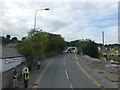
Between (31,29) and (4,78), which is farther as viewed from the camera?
(31,29)

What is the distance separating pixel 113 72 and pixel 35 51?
13.5 meters

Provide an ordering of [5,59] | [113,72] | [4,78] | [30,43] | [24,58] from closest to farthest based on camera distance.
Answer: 1. [4,78]
2. [5,59]
3. [113,72]
4. [30,43]
5. [24,58]

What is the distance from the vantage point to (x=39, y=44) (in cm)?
2927

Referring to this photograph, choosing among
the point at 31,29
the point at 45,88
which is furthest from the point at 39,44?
the point at 45,88

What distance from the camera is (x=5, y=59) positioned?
67.0 ft

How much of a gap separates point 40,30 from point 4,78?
21.1 meters

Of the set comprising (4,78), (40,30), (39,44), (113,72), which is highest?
(40,30)

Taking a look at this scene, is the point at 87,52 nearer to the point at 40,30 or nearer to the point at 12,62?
the point at 40,30

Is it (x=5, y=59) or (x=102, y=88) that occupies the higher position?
(x=5, y=59)

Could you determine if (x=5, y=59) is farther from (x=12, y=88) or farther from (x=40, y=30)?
(x=40, y=30)

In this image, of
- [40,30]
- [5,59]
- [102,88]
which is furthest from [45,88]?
[40,30]

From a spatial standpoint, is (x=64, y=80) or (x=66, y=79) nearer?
(x=64, y=80)

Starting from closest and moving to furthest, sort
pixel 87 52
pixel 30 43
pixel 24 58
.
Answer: pixel 30 43 < pixel 24 58 < pixel 87 52

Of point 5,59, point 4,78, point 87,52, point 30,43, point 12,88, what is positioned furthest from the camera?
point 87,52
